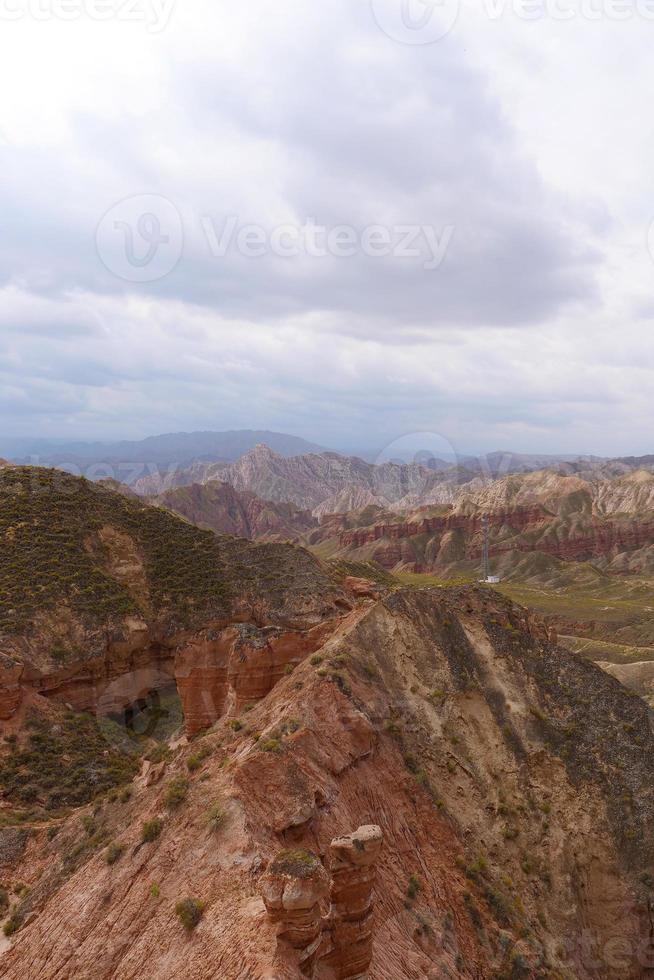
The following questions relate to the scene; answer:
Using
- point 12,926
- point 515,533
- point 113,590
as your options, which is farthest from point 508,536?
point 12,926

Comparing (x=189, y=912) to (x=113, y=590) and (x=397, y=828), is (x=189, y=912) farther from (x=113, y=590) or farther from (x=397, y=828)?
(x=113, y=590)

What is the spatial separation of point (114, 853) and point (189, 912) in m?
4.80

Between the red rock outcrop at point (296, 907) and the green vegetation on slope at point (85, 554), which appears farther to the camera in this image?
the green vegetation on slope at point (85, 554)

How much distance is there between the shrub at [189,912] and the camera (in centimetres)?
1413

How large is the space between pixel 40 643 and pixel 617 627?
281 ft

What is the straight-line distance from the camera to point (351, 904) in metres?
13.5

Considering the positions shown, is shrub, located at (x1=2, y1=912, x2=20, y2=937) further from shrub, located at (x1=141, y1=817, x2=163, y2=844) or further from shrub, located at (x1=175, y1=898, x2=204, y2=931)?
shrub, located at (x1=175, y1=898, x2=204, y2=931)

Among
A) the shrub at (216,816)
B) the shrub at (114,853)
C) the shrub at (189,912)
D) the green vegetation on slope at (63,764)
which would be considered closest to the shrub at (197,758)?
the shrub at (114,853)

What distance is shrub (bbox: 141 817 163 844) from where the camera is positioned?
17391 millimetres

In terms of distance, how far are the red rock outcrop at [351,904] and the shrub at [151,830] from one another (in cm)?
633

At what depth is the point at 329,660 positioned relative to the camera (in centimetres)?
2264

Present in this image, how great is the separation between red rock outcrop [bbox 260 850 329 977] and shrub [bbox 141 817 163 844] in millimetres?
6207

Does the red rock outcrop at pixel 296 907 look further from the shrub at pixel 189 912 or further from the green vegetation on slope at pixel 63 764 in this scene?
the green vegetation on slope at pixel 63 764

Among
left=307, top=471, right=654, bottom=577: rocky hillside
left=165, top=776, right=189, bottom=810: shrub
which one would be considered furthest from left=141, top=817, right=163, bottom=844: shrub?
left=307, top=471, right=654, bottom=577: rocky hillside
